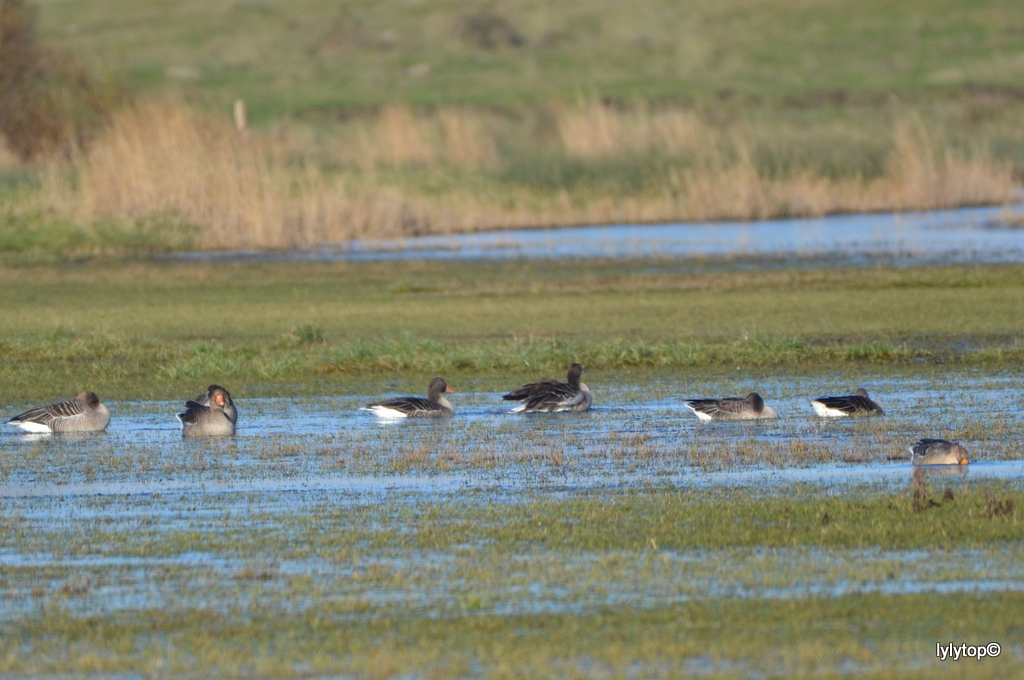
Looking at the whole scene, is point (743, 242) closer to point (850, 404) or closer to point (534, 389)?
point (534, 389)

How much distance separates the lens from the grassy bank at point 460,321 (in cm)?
1714

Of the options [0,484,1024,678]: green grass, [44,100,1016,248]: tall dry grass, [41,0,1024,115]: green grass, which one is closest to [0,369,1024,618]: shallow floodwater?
[0,484,1024,678]: green grass

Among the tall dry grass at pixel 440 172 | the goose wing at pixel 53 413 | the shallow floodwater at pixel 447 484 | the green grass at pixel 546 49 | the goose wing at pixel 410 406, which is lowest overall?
the shallow floodwater at pixel 447 484

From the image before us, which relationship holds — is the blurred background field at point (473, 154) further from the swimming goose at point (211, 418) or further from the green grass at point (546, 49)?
the swimming goose at point (211, 418)

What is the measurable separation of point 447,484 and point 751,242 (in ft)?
69.4

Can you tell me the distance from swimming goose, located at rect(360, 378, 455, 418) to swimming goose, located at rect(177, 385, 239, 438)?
125cm

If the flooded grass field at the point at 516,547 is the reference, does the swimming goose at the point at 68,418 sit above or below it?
above

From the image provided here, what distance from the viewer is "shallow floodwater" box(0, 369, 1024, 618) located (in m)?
8.12

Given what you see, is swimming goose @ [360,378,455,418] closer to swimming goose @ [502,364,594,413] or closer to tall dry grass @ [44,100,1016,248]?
swimming goose @ [502,364,594,413]

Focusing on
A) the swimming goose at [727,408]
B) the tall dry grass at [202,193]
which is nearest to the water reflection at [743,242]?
the tall dry grass at [202,193]

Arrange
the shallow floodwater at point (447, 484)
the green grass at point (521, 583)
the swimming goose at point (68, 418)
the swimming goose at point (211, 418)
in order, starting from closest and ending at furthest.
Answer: the green grass at point (521, 583)
the shallow floodwater at point (447, 484)
the swimming goose at point (211, 418)
the swimming goose at point (68, 418)

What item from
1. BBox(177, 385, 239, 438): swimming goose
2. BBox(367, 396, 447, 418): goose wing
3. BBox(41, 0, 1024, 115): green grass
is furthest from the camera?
BBox(41, 0, 1024, 115): green grass

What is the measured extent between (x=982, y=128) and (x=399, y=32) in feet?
174

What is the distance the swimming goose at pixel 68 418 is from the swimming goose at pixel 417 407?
2052 millimetres
